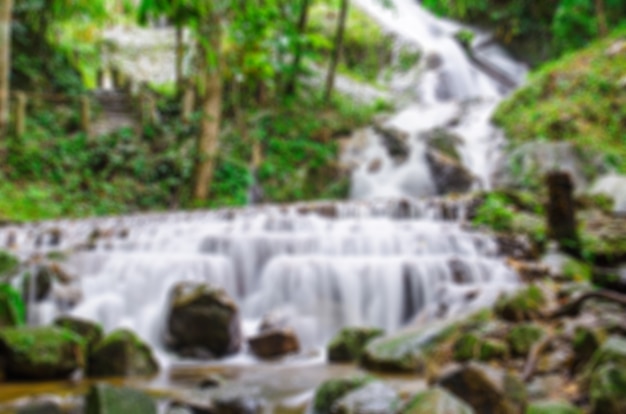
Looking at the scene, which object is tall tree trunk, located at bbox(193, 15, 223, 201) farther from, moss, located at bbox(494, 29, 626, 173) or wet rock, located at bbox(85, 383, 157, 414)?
wet rock, located at bbox(85, 383, 157, 414)

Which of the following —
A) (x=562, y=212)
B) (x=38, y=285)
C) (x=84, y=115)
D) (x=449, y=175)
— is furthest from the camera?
(x=84, y=115)

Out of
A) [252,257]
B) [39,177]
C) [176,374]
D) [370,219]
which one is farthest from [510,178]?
[39,177]

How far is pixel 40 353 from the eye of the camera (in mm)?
4102

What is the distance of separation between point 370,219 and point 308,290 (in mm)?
3266

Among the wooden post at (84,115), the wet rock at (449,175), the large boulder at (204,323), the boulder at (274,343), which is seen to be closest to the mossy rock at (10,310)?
the large boulder at (204,323)

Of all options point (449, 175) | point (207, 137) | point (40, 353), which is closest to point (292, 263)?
point (40, 353)

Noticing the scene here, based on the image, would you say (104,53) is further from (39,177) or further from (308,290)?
(308,290)

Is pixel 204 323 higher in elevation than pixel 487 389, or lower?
lower

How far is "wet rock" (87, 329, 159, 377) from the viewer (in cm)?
427

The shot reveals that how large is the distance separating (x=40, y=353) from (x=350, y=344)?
8.19 feet

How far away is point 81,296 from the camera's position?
630 cm

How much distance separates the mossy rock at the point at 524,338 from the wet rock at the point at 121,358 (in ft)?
9.16

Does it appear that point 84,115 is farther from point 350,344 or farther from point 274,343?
point 350,344

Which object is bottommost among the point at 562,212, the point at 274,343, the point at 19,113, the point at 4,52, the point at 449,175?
the point at 274,343
